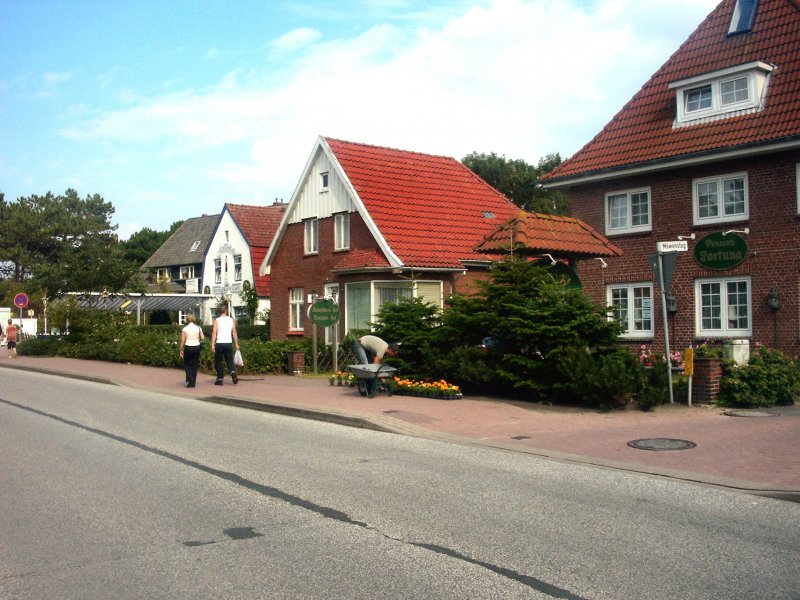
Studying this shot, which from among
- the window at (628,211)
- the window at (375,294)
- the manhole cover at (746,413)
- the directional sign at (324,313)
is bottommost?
the manhole cover at (746,413)

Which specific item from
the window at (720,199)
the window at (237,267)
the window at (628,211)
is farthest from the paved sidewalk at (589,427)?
the window at (237,267)

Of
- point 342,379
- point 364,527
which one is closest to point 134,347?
point 342,379

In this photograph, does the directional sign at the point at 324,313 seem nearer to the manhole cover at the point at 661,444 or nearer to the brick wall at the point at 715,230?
the brick wall at the point at 715,230

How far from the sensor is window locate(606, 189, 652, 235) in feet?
79.3

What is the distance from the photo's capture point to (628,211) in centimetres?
2448

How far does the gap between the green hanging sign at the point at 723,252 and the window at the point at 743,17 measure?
8.37 metres

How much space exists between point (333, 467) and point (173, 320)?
49703 millimetres

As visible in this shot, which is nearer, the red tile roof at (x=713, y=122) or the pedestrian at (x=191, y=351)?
the pedestrian at (x=191, y=351)

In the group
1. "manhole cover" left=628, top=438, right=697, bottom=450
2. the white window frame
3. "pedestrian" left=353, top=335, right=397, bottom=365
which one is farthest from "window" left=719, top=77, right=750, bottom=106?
"manhole cover" left=628, top=438, right=697, bottom=450

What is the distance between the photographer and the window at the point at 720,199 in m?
21.9

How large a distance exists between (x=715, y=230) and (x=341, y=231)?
42.4 feet

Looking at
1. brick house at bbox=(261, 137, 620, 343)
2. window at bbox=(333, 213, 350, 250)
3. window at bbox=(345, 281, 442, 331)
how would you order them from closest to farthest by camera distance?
window at bbox=(345, 281, 442, 331)
brick house at bbox=(261, 137, 620, 343)
window at bbox=(333, 213, 350, 250)

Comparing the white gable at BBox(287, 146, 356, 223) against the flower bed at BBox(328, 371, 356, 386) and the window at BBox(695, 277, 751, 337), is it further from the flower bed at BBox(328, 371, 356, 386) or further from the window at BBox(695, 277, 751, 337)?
Result: the window at BBox(695, 277, 751, 337)

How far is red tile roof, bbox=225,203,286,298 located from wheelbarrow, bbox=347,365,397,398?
33431mm
